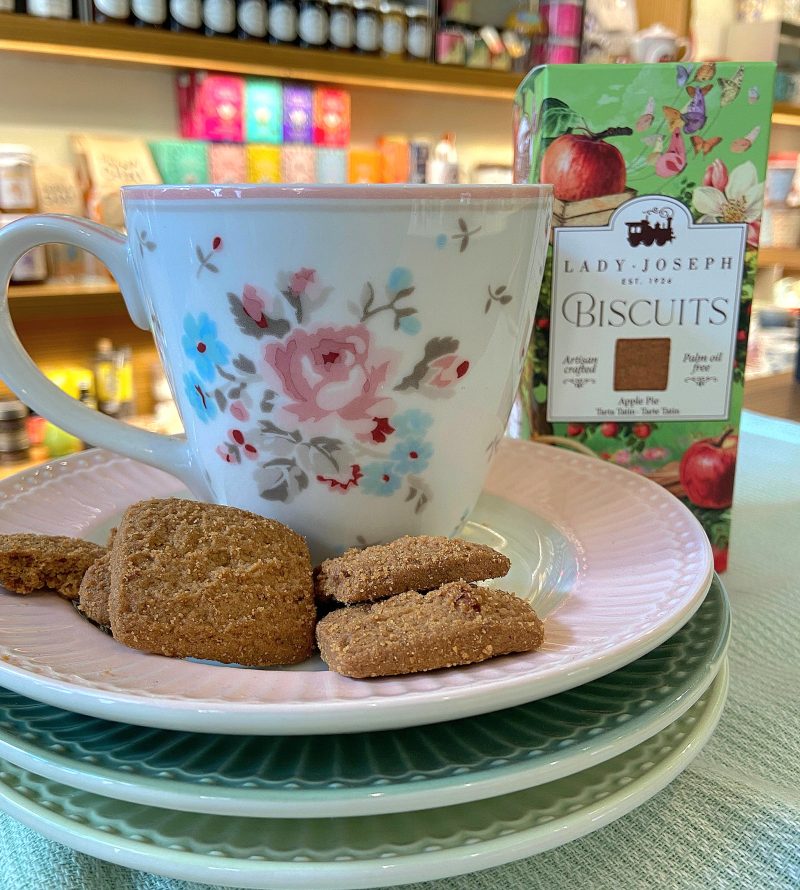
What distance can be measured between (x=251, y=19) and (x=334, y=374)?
157 centimetres

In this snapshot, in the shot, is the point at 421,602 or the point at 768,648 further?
the point at 768,648

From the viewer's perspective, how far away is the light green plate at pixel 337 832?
0.82 ft

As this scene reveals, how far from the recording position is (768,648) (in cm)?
46

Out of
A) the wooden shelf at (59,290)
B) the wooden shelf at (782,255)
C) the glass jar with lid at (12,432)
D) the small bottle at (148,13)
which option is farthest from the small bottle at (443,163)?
the wooden shelf at (782,255)

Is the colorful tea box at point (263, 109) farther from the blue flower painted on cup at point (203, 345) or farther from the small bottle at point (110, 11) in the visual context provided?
the blue flower painted on cup at point (203, 345)

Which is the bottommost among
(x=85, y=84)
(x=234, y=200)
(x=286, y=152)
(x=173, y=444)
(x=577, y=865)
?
(x=577, y=865)

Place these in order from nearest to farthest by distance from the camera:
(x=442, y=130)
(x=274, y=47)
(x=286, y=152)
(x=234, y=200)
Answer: (x=234, y=200), (x=274, y=47), (x=286, y=152), (x=442, y=130)

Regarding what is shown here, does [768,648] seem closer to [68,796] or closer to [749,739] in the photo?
[749,739]

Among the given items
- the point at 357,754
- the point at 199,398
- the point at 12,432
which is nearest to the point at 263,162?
the point at 12,432

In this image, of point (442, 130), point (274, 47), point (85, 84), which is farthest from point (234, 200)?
point (442, 130)

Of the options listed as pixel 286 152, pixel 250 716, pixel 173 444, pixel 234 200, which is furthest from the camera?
pixel 286 152

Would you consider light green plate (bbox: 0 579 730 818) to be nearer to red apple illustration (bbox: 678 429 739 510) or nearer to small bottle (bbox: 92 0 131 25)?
red apple illustration (bbox: 678 429 739 510)

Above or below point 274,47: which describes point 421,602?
below

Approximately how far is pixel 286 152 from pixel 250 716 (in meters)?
1.83
